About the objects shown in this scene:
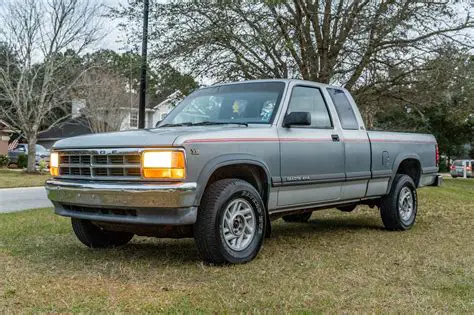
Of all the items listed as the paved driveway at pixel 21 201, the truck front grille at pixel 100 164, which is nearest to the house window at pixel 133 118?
the paved driveway at pixel 21 201

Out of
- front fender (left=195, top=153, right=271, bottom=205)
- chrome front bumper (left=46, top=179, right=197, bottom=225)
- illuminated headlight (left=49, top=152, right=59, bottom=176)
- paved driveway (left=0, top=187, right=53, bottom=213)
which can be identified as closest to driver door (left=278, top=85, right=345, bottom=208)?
front fender (left=195, top=153, right=271, bottom=205)

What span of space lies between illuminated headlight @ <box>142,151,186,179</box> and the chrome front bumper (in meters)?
0.09

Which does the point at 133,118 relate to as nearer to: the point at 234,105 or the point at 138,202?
the point at 234,105

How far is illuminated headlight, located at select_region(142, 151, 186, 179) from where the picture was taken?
4.81m

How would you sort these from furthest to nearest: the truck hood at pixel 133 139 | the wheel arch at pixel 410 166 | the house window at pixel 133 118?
the house window at pixel 133 118, the wheel arch at pixel 410 166, the truck hood at pixel 133 139

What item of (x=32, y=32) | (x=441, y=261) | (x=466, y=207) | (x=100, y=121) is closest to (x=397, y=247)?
(x=441, y=261)

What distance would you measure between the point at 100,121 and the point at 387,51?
75.6 ft

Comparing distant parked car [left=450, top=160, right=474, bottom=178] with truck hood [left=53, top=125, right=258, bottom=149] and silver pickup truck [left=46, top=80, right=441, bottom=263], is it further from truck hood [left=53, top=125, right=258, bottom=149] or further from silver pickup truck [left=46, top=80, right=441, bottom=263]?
truck hood [left=53, top=125, right=258, bottom=149]

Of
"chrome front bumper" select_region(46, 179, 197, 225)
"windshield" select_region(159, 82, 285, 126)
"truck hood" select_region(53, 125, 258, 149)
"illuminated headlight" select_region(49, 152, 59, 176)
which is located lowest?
"chrome front bumper" select_region(46, 179, 197, 225)

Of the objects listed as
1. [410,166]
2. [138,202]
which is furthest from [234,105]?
[410,166]

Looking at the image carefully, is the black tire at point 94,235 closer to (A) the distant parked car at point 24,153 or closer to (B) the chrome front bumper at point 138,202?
(B) the chrome front bumper at point 138,202

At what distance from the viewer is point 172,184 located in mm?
4801

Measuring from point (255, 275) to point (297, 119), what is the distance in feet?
5.96

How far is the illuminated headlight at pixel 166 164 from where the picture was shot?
4.81 meters
